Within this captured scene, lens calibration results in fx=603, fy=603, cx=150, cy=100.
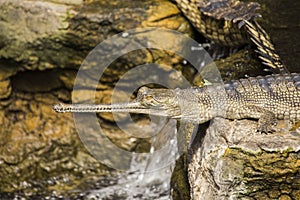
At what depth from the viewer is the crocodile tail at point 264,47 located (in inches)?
173

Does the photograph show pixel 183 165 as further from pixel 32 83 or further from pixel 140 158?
pixel 32 83

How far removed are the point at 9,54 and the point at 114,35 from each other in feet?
3.16

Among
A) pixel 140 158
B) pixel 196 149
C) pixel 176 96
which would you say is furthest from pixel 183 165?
pixel 140 158

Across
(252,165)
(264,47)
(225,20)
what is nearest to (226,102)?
(252,165)

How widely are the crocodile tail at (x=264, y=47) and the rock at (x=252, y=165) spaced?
0.96 metres

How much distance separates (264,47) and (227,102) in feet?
3.01

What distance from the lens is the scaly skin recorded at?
3.77 metres

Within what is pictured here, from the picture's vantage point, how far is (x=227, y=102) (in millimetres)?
3818

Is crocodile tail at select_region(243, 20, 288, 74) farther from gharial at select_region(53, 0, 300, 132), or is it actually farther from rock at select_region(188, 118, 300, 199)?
rock at select_region(188, 118, 300, 199)

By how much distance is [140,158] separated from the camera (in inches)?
221

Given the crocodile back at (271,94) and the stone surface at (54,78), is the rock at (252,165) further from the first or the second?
the stone surface at (54,78)

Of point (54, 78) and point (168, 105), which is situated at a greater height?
point (168, 105)

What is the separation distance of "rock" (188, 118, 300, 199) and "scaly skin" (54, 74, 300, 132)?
0.82 ft

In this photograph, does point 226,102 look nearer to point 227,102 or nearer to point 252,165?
point 227,102
